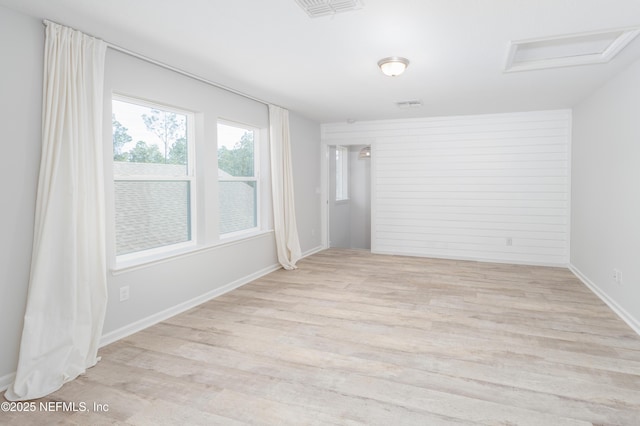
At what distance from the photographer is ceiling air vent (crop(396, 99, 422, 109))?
205 inches

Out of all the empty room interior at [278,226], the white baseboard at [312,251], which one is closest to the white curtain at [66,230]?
the empty room interior at [278,226]

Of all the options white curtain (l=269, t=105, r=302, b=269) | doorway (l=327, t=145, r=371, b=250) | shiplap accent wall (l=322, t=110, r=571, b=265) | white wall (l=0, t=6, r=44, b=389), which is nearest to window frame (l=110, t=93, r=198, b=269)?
white wall (l=0, t=6, r=44, b=389)

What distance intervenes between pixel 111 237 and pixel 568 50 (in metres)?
4.35

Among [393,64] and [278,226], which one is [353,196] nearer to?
[278,226]

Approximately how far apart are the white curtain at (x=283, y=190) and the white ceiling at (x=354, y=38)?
0.85m

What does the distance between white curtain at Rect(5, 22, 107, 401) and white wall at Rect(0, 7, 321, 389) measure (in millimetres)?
87

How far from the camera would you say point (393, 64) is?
3391mm

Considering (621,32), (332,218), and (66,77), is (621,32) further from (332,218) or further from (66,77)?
(332,218)

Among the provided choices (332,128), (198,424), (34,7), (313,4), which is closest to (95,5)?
(34,7)

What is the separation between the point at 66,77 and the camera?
2.64 meters

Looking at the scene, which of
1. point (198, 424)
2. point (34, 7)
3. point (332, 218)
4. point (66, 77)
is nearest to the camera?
point (198, 424)

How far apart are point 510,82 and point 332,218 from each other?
4498mm

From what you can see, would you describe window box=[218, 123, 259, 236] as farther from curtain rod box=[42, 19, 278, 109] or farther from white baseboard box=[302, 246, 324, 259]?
white baseboard box=[302, 246, 324, 259]

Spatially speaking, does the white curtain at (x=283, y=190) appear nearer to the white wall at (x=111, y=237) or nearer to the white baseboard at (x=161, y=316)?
the white wall at (x=111, y=237)
